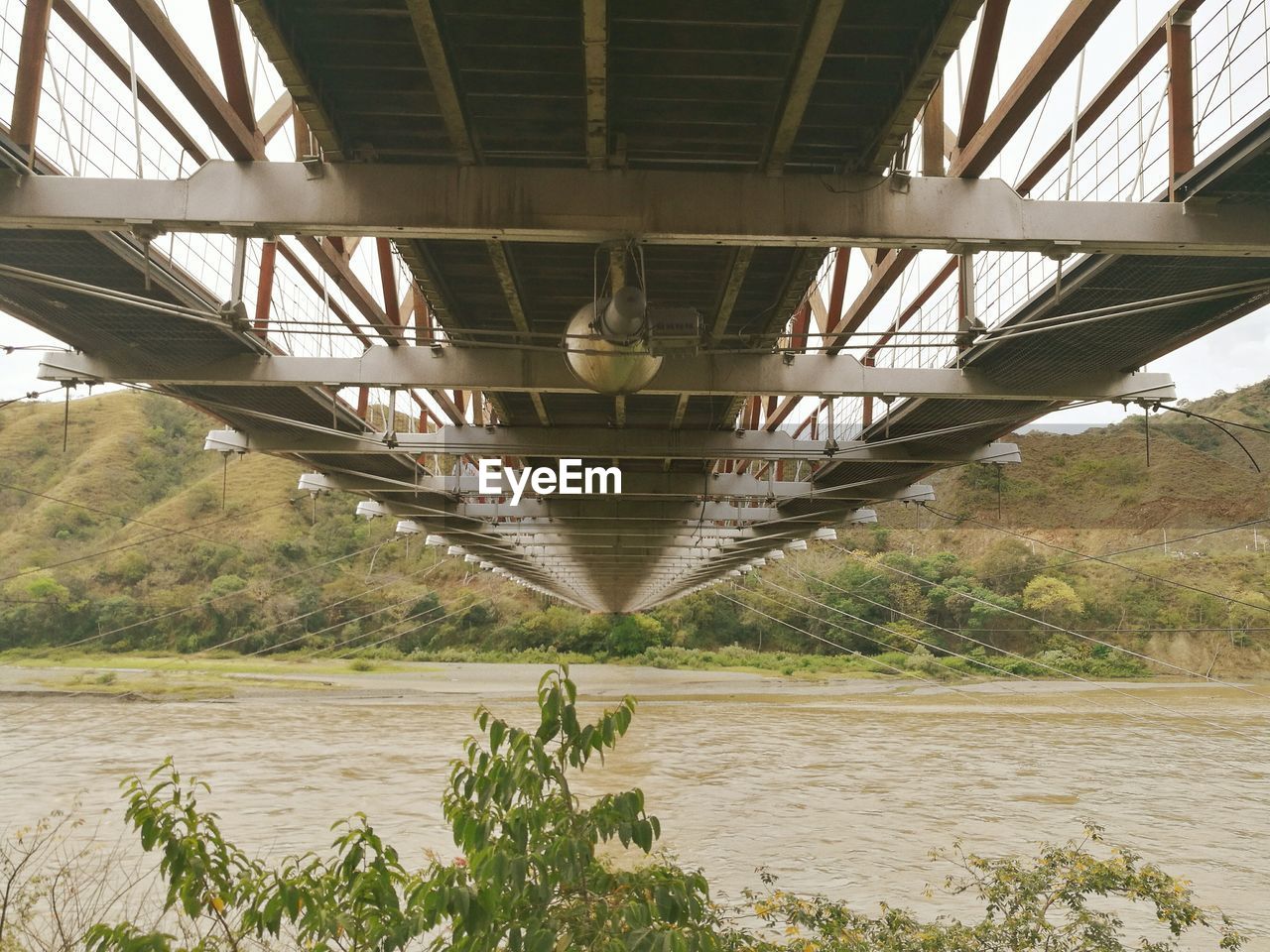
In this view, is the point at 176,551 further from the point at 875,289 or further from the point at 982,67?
the point at 982,67

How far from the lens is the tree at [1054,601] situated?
67750 millimetres

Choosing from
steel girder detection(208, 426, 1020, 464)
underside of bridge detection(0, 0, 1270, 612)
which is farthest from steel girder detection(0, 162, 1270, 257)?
steel girder detection(208, 426, 1020, 464)

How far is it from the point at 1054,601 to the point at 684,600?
26.6 meters

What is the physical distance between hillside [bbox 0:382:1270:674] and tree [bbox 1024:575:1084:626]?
0.20m

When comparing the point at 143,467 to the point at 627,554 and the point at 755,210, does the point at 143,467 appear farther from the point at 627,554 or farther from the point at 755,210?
the point at 755,210

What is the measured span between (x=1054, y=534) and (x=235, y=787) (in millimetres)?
86129

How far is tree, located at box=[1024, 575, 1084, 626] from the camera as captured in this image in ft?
222

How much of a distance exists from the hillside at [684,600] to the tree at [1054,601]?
20cm

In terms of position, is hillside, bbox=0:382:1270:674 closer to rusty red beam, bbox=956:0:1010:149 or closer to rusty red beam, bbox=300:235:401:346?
rusty red beam, bbox=300:235:401:346

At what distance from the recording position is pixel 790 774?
20109mm

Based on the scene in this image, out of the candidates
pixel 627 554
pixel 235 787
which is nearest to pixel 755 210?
pixel 235 787

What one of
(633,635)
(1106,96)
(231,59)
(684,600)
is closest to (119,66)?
(231,59)

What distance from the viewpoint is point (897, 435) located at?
11.7 meters

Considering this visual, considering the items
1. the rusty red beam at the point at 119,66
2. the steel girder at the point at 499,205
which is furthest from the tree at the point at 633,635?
the steel girder at the point at 499,205
